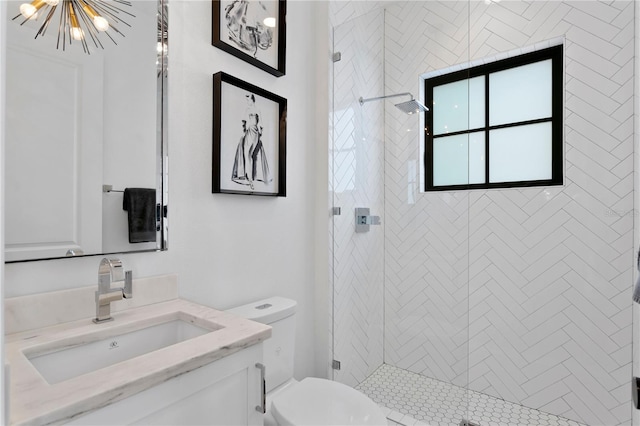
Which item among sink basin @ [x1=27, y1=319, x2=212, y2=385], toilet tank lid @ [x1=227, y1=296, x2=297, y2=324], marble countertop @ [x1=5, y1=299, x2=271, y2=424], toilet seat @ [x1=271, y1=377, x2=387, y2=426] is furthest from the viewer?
toilet tank lid @ [x1=227, y1=296, x2=297, y2=324]

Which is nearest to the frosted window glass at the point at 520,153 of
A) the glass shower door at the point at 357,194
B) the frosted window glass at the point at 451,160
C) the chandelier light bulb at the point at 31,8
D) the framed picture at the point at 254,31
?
the frosted window glass at the point at 451,160

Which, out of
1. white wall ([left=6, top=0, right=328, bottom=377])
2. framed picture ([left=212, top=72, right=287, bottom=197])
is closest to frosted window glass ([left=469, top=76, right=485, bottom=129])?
white wall ([left=6, top=0, right=328, bottom=377])

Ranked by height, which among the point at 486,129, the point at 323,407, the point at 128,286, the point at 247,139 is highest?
the point at 486,129

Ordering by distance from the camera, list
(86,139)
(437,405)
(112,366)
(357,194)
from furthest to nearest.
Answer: (357,194)
(437,405)
(86,139)
(112,366)

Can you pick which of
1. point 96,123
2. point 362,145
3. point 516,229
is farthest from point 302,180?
point 516,229

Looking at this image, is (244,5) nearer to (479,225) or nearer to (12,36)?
(12,36)

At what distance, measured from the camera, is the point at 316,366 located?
204 cm

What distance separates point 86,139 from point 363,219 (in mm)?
1555

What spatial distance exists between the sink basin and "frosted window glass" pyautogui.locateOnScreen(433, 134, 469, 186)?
1665mm

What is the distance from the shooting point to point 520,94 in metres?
2.24

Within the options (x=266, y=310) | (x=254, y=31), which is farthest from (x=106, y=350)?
(x=254, y=31)

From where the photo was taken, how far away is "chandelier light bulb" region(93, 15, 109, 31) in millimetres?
1122

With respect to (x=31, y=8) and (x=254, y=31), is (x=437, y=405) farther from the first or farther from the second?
(x=31, y=8)

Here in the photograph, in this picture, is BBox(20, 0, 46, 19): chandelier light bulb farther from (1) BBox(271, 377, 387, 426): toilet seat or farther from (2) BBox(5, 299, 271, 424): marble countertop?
(1) BBox(271, 377, 387, 426): toilet seat
